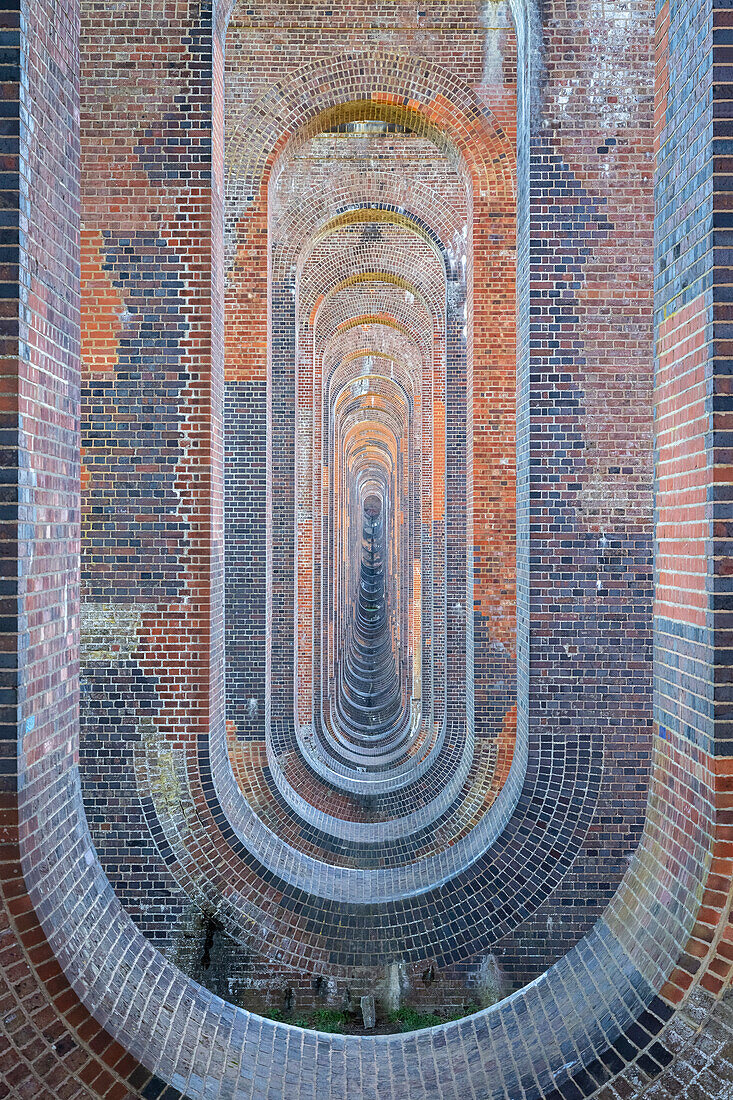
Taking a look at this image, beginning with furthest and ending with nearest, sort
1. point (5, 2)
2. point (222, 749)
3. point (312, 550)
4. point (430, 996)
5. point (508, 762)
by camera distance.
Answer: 1. point (312, 550)
2. point (508, 762)
3. point (430, 996)
4. point (222, 749)
5. point (5, 2)

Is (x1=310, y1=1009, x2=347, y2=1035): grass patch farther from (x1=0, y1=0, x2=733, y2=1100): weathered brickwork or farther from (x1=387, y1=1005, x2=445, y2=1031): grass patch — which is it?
(x1=387, y1=1005, x2=445, y2=1031): grass patch

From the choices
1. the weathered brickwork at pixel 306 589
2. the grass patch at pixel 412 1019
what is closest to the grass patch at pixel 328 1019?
the weathered brickwork at pixel 306 589

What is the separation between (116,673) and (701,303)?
4.53 meters

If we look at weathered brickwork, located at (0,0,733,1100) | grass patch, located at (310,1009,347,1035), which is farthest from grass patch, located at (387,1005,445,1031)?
grass patch, located at (310,1009,347,1035)

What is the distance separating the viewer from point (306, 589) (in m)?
13.8

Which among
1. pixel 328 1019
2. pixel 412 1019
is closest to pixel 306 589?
pixel 328 1019

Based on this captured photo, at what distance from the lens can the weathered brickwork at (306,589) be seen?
2920 mm

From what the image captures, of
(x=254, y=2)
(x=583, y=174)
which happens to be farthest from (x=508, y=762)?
(x=254, y=2)

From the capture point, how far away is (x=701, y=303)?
2.96m

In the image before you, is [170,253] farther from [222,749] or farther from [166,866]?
[166,866]

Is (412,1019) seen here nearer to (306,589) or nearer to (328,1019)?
(328,1019)

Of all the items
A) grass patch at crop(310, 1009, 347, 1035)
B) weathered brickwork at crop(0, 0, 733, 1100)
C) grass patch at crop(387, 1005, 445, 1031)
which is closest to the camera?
weathered brickwork at crop(0, 0, 733, 1100)

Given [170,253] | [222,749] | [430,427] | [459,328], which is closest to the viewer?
[170,253]

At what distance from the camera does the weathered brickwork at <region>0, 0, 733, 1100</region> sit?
292 cm
